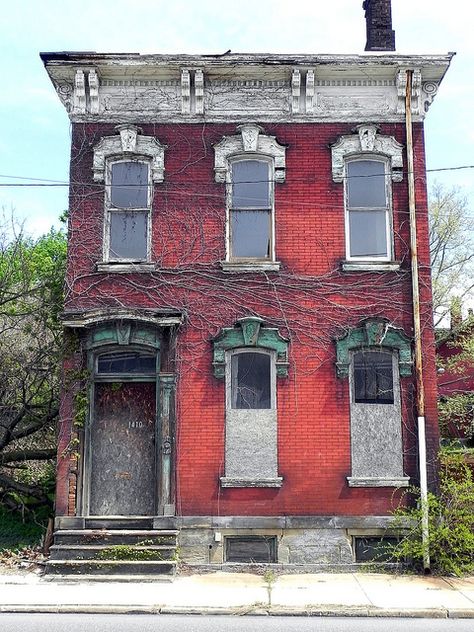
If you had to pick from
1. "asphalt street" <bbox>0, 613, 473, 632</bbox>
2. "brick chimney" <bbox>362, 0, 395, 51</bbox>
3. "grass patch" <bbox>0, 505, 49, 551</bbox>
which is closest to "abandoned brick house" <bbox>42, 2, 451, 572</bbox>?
"brick chimney" <bbox>362, 0, 395, 51</bbox>

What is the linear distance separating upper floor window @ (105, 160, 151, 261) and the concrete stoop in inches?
183

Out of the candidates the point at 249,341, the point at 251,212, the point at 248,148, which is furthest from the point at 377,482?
the point at 248,148

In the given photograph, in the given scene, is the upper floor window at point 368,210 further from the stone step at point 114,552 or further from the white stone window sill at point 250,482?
the stone step at point 114,552

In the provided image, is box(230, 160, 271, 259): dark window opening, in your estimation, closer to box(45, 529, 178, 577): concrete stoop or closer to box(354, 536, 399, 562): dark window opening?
box(45, 529, 178, 577): concrete stoop

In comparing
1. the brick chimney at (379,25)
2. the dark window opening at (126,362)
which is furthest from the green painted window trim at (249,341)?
the brick chimney at (379,25)

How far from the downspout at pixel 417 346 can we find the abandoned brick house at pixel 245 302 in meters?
0.04

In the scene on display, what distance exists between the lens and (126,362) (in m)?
12.3

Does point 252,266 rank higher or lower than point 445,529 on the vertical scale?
higher

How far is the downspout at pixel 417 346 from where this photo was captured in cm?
1121

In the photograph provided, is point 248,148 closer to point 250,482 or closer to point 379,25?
point 379,25

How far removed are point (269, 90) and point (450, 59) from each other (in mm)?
3230

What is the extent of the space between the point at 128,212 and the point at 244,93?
3.02 metres

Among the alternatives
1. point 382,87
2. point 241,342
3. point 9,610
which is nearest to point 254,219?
point 241,342

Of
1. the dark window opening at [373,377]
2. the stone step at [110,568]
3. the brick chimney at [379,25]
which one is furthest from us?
the brick chimney at [379,25]
